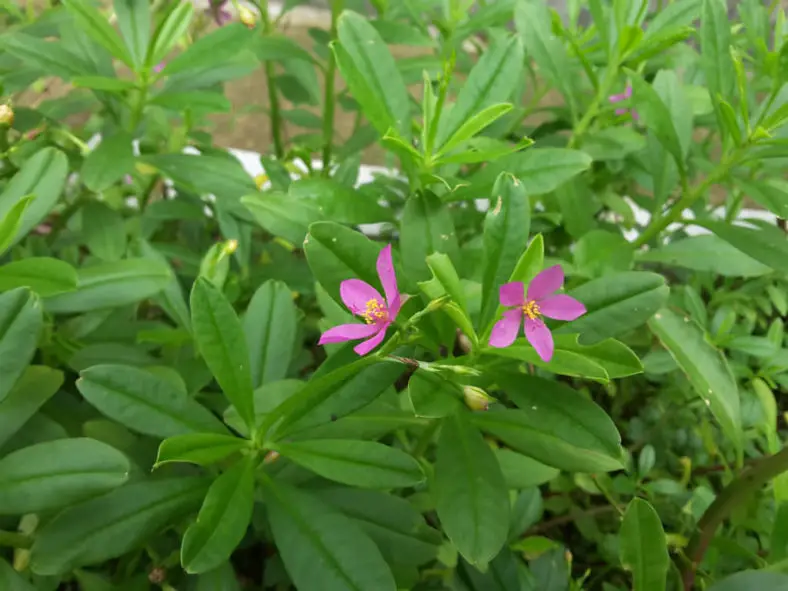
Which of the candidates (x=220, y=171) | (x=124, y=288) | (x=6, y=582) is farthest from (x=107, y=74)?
(x=6, y=582)

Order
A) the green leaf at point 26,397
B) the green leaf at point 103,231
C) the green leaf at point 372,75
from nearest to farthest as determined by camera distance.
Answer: the green leaf at point 26,397 → the green leaf at point 372,75 → the green leaf at point 103,231

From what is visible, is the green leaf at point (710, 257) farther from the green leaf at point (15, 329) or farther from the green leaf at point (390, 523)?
the green leaf at point (15, 329)

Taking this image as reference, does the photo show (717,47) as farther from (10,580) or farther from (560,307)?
(10,580)

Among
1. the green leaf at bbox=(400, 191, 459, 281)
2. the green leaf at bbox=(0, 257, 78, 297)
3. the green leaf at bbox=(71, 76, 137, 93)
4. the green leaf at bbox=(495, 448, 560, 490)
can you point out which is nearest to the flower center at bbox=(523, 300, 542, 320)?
the green leaf at bbox=(400, 191, 459, 281)

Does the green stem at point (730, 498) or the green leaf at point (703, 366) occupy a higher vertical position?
the green leaf at point (703, 366)

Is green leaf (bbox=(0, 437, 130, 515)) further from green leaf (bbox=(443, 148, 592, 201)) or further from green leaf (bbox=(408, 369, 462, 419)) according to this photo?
green leaf (bbox=(443, 148, 592, 201))

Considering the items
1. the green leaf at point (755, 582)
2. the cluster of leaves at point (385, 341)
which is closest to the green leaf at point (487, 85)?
the cluster of leaves at point (385, 341)

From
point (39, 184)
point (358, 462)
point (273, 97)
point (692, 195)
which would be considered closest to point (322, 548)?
point (358, 462)
